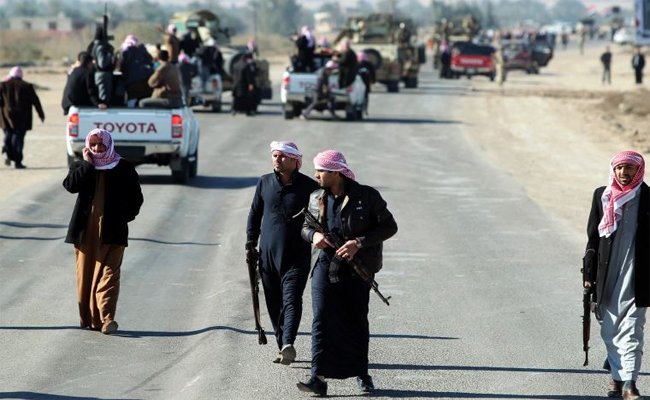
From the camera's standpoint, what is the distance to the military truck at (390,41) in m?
54.6

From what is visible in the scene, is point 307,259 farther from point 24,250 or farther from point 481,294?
point 24,250

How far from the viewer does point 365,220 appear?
9750 millimetres

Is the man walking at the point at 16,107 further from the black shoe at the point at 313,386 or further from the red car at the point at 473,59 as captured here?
the red car at the point at 473,59

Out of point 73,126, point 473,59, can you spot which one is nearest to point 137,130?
point 73,126

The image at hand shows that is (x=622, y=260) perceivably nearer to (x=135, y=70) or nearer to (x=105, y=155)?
(x=105, y=155)

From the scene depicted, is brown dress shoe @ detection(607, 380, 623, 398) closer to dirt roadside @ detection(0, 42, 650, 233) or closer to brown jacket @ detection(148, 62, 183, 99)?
dirt roadside @ detection(0, 42, 650, 233)

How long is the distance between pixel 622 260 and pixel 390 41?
47.8m

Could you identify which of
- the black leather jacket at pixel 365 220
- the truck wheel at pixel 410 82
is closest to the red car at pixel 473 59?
the truck wheel at pixel 410 82

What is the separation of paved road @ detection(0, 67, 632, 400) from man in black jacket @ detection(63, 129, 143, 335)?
36 centimetres

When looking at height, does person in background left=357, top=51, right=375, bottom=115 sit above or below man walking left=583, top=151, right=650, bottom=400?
below

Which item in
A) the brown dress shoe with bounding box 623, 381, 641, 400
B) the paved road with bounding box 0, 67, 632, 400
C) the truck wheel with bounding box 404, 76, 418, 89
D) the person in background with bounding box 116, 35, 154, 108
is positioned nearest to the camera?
the brown dress shoe with bounding box 623, 381, 641, 400

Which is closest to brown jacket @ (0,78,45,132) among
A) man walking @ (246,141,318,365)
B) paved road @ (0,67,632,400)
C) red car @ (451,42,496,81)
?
paved road @ (0,67,632,400)

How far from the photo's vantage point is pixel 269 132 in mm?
34688

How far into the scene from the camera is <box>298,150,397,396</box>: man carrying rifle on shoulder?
9.71m
